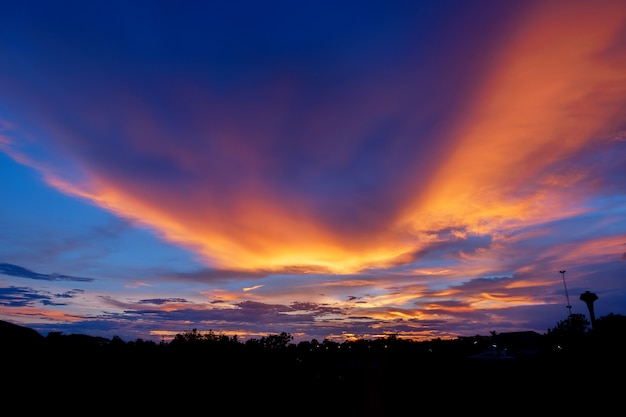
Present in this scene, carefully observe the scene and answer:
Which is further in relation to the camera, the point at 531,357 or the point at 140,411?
the point at 531,357

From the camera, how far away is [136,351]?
85.7 ft

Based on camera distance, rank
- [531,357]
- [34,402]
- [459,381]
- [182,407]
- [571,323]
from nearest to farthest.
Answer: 1. [34,402]
2. [182,407]
3. [531,357]
4. [459,381]
5. [571,323]

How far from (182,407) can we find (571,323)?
223 ft

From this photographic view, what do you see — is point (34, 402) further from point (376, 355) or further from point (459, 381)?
point (376, 355)

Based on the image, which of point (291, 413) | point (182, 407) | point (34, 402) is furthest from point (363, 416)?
point (34, 402)

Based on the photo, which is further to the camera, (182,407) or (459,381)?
(459,381)

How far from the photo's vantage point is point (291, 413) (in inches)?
1038

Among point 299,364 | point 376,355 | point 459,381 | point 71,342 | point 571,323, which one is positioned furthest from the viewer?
point 376,355

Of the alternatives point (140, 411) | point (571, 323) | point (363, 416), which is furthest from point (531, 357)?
point (571, 323)

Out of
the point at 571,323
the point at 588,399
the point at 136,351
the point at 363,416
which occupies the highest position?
the point at 571,323

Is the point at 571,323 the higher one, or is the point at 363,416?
the point at 571,323

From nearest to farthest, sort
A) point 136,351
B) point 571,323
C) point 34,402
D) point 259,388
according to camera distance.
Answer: point 34,402 < point 136,351 < point 259,388 < point 571,323

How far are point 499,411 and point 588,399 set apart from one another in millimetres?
5715

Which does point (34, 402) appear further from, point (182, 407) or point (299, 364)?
point (299, 364)
